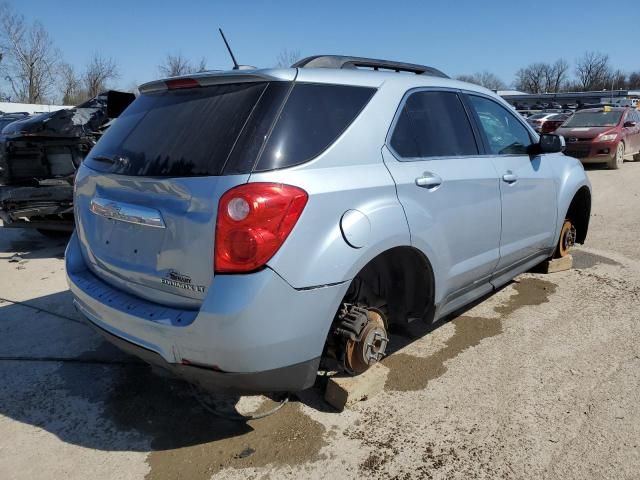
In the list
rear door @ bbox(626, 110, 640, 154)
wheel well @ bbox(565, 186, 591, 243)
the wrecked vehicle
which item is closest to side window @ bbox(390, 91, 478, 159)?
wheel well @ bbox(565, 186, 591, 243)

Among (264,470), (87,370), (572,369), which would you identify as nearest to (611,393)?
(572,369)

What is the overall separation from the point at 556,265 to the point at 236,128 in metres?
3.97

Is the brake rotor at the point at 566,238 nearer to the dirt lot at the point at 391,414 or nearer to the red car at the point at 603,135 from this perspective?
the dirt lot at the point at 391,414

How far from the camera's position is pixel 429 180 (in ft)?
9.29

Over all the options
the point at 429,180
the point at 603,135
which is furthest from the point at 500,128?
the point at 603,135

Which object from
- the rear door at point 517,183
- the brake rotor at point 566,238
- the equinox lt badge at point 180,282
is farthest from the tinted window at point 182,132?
the brake rotor at point 566,238

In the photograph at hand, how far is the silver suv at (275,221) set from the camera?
6.96 ft

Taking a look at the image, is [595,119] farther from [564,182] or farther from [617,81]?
[617,81]

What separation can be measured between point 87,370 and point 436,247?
7.82 ft

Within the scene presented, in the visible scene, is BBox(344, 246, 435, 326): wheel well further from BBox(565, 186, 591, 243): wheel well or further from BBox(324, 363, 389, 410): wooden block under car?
BBox(565, 186, 591, 243): wheel well

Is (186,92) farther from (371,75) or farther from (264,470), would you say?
(264,470)

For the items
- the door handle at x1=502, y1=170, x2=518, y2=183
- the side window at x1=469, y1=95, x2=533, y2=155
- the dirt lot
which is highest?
the side window at x1=469, y1=95, x2=533, y2=155

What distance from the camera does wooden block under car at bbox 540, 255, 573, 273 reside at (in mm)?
5008

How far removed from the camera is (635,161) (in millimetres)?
15594
